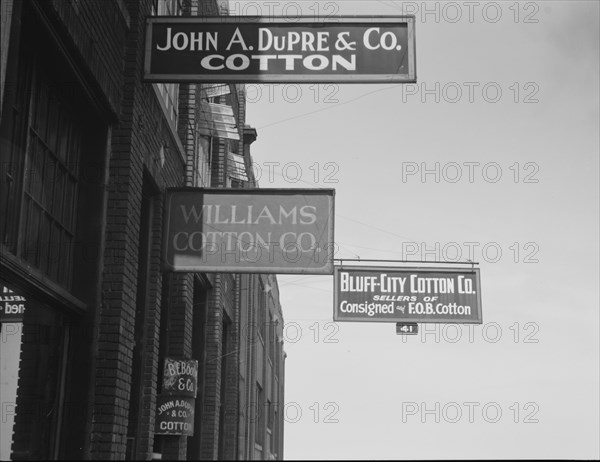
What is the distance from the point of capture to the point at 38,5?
A: 6797 mm

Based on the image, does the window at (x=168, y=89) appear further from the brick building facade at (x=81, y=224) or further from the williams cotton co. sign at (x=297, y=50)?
the williams cotton co. sign at (x=297, y=50)

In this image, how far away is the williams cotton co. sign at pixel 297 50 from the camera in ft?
27.6

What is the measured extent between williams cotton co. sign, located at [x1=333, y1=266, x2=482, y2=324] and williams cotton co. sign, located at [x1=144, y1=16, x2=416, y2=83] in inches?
252

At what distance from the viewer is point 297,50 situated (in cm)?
847

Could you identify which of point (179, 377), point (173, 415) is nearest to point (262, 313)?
point (179, 377)

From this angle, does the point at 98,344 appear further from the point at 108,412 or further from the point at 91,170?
the point at 91,170

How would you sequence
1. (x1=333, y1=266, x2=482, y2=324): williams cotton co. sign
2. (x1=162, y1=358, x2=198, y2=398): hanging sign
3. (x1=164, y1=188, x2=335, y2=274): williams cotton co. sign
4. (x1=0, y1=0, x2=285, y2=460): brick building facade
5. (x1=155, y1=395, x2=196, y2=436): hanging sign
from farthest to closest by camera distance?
(x1=333, y1=266, x2=482, y2=324): williams cotton co. sign, (x1=162, y1=358, x2=198, y2=398): hanging sign, (x1=155, y1=395, x2=196, y2=436): hanging sign, (x1=164, y1=188, x2=335, y2=274): williams cotton co. sign, (x1=0, y1=0, x2=285, y2=460): brick building facade

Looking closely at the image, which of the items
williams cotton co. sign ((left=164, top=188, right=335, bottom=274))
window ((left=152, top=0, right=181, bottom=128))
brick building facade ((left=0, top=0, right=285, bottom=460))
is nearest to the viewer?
brick building facade ((left=0, top=0, right=285, bottom=460))

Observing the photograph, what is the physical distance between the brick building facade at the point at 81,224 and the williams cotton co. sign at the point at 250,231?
0.54 metres

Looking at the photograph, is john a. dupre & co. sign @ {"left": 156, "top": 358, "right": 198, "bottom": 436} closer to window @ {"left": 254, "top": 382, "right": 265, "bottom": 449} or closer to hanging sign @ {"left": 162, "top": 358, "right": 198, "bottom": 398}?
hanging sign @ {"left": 162, "top": 358, "right": 198, "bottom": 398}

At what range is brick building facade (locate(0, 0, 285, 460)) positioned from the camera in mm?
7098

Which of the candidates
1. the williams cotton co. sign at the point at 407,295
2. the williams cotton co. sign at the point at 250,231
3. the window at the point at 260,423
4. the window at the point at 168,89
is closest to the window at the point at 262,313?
the window at the point at 260,423

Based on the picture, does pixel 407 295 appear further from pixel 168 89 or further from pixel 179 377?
pixel 168 89

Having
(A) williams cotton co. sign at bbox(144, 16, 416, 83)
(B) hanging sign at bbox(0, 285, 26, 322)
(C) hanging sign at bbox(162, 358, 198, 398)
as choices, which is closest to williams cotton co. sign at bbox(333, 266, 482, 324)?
(C) hanging sign at bbox(162, 358, 198, 398)
